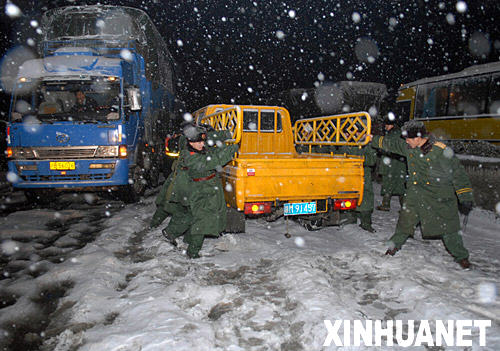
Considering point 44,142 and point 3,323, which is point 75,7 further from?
point 3,323

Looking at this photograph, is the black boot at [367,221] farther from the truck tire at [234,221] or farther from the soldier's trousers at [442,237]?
the truck tire at [234,221]

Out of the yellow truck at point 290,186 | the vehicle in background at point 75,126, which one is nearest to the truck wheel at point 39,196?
the vehicle in background at point 75,126

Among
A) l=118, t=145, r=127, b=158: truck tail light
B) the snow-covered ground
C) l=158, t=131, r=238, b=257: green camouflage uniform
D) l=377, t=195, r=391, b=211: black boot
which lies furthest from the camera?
l=377, t=195, r=391, b=211: black boot

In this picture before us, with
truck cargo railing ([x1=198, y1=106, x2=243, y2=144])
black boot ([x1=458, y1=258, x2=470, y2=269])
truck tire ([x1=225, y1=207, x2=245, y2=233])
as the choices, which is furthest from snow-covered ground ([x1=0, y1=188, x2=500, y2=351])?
truck cargo railing ([x1=198, y1=106, x2=243, y2=144])

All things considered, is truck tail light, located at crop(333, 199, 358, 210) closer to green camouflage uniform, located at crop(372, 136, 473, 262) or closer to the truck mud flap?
the truck mud flap

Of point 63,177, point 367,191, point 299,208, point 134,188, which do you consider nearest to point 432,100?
point 367,191

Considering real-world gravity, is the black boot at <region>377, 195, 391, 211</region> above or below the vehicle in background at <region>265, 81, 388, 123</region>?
below

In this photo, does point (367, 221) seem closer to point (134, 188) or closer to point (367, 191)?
point (367, 191)

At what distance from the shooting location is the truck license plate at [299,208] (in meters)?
4.79

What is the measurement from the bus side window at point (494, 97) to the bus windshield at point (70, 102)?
12569 millimetres

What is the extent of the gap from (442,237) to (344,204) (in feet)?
→ 4.52

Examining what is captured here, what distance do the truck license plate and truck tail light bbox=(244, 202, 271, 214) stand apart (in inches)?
12.7

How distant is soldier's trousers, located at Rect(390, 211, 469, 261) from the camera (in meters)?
4.13

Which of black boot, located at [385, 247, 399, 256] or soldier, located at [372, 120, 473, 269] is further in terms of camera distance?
black boot, located at [385, 247, 399, 256]
